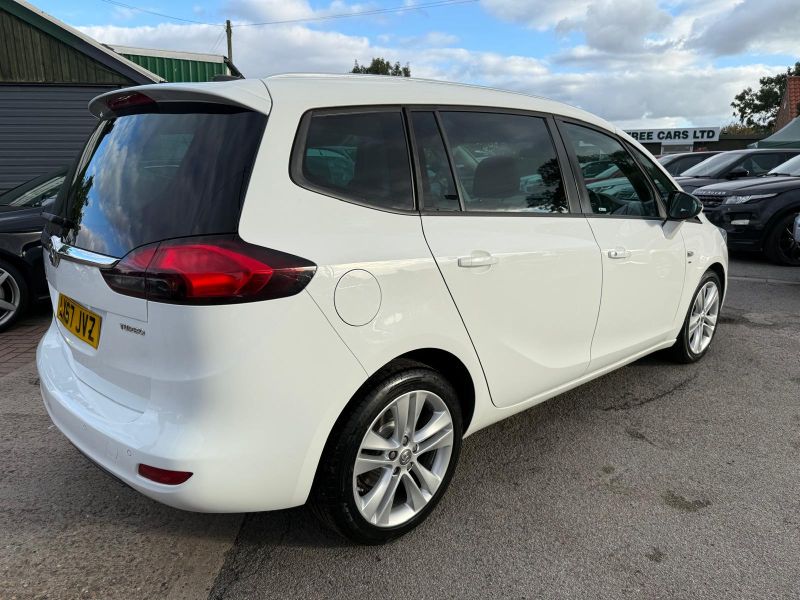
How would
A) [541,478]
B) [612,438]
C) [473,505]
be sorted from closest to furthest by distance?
[473,505] < [541,478] < [612,438]

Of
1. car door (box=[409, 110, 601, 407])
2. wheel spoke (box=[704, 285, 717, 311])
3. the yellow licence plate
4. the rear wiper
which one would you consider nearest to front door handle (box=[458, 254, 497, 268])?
car door (box=[409, 110, 601, 407])

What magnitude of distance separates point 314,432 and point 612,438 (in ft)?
6.33

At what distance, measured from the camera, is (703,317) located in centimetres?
434

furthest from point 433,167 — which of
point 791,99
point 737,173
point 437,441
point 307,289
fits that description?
point 791,99

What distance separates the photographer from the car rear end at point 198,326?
1.80 metres

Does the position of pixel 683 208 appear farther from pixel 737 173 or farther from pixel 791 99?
pixel 791 99

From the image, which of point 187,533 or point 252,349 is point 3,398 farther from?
point 252,349

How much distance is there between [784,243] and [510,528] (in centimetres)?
782

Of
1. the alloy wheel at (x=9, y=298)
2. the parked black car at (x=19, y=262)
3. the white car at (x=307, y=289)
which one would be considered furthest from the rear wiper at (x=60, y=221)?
the alloy wheel at (x=9, y=298)

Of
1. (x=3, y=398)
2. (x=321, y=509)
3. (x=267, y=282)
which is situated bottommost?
(x=3, y=398)

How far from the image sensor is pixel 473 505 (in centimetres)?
262

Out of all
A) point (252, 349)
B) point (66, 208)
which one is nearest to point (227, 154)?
point (252, 349)

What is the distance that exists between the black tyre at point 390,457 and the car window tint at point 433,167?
0.66 metres

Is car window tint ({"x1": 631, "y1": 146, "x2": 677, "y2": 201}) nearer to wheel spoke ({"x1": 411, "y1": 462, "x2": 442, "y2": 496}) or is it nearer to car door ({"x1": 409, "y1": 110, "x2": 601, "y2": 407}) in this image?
car door ({"x1": 409, "y1": 110, "x2": 601, "y2": 407})
